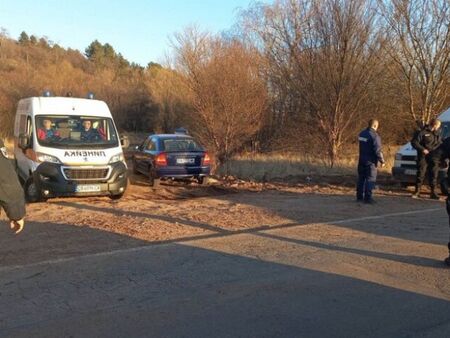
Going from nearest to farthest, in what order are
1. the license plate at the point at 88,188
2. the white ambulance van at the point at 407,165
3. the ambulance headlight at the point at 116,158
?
1. the license plate at the point at 88,188
2. the ambulance headlight at the point at 116,158
3. the white ambulance van at the point at 407,165

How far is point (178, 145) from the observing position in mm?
16016

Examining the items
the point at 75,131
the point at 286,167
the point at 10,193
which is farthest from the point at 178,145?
the point at 10,193

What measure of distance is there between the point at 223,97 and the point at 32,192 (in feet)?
39.5

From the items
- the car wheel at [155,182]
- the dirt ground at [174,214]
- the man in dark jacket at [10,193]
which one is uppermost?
the man in dark jacket at [10,193]

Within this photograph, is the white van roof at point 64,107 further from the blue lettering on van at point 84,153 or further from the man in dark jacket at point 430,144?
the man in dark jacket at point 430,144

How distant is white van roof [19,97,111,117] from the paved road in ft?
20.6

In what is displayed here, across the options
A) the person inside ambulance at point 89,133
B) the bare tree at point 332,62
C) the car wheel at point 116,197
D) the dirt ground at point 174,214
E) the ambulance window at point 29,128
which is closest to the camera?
the dirt ground at point 174,214

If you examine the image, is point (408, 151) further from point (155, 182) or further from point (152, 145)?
point (152, 145)

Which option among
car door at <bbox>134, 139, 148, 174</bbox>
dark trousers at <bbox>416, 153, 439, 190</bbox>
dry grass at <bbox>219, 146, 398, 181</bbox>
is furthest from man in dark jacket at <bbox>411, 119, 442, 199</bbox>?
car door at <bbox>134, 139, 148, 174</bbox>

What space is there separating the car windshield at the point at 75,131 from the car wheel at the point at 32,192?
937 millimetres

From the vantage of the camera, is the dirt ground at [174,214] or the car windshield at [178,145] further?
the car windshield at [178,145]

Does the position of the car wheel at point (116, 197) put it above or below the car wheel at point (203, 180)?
below

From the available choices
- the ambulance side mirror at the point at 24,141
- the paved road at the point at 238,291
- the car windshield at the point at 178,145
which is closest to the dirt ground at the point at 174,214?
the paved road at the point at 238,291

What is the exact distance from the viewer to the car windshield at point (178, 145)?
1585cm
